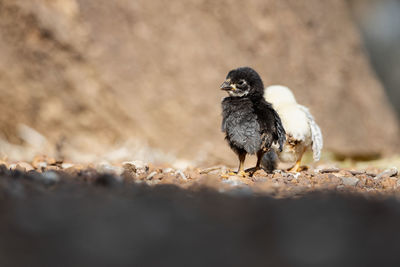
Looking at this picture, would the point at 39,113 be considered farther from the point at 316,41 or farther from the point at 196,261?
the point at 196,261

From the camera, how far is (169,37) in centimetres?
849

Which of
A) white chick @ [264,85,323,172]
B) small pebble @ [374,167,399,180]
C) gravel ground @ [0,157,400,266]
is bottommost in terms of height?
gravel ground @ [0,157,400,266]

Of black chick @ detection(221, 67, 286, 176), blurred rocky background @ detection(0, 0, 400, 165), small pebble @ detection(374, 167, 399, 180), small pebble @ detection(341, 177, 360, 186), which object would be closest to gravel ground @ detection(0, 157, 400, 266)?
small pebble @ detection(341, 177, 360, 186)

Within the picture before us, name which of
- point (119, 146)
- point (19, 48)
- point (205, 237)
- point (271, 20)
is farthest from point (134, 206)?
point (271, 20)

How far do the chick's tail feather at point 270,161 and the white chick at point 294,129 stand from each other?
0.44 feet

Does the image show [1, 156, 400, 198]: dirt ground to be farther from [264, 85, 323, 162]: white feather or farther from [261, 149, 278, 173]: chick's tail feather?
[261, 149, 278, 173]: chick's tail feather

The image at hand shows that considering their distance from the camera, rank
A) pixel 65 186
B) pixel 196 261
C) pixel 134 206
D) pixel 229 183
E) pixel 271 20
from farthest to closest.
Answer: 1. pixel 271 20
2. pixel 229 183
3. pixel 65 186
4. pixel 134 206
5. pixel 196 261

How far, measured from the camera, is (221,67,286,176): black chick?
16.0 ft

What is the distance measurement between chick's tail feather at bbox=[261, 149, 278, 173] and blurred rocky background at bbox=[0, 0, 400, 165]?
71.5 inches

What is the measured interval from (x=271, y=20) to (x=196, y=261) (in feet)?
24.8

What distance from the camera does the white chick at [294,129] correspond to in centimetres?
533

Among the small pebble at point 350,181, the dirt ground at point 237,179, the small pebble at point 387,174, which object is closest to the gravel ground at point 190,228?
the dirt ground at point 237,179

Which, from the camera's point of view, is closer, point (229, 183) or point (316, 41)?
point (229, 183)

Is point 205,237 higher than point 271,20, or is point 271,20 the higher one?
point 271,20
